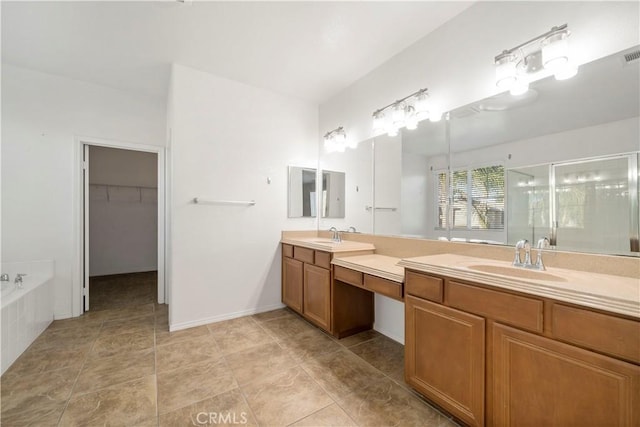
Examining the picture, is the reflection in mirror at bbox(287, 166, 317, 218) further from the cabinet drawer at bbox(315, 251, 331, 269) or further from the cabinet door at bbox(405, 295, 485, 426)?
the cabinet door at bbox(405, 295, 485, 426)

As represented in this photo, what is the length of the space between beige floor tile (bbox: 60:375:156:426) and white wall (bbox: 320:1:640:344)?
6.22ft

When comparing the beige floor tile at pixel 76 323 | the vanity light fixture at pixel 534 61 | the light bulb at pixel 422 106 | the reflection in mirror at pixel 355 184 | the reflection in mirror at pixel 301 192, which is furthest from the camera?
the reflection in mirror at pixel 301 192

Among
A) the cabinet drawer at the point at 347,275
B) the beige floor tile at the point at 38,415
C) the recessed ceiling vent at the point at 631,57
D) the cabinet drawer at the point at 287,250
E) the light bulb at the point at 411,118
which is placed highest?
the light bulb at the point at 411,118

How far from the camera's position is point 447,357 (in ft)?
4.57

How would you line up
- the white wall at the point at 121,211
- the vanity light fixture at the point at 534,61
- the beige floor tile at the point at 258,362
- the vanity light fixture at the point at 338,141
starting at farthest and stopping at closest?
the white wall at the point at 121,211
the vanity light fixture at the point at 338,141
the beige floor tile at the point at 258,362
the vanity light fixture at the point at 534,61

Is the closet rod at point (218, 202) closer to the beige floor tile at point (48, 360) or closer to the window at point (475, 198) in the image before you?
the beige floor tile at point (48, 360)

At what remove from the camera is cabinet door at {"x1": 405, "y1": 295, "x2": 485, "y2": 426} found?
126cm

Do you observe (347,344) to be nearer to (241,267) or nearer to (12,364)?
(241,267)

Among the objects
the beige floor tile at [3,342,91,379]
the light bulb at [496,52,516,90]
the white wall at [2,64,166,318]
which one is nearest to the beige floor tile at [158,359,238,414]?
the beige floor tile at [3,342,91,379]

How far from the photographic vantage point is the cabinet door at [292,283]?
281cm

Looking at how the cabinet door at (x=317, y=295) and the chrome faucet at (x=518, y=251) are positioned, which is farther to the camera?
the cabinet door at (x=317, y=295)

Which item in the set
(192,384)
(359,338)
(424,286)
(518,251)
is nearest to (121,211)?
(192,384)

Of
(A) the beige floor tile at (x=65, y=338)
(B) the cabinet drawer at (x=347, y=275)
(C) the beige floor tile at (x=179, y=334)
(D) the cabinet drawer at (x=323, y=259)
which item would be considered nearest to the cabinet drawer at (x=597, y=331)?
(B) the cabinet drawer at (x=347, y=275)

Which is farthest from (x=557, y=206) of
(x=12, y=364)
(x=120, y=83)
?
(x=120, y=83)
